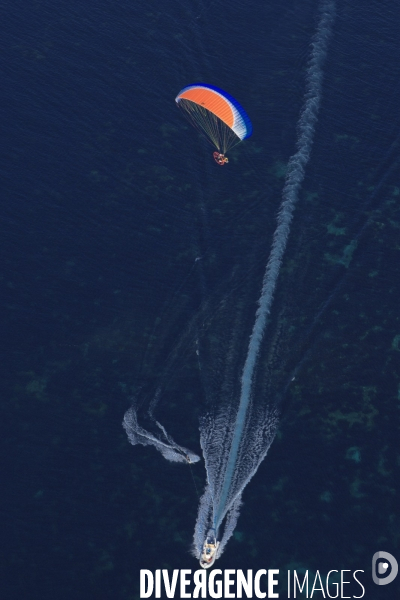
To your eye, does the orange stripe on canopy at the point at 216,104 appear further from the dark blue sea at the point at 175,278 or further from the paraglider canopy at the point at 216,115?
the dark blue sea at the point at 175,278

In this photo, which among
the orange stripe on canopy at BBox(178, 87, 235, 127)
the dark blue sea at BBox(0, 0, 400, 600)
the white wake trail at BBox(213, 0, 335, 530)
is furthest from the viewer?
the orange stripe on canopy at BBox(178, 87, 235, 127)

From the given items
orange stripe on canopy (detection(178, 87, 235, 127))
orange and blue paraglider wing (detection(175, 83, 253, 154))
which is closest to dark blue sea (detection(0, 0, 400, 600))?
orange and blue paraglider wing (detection(175, 83, 253, 154))

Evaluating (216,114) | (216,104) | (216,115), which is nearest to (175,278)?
(216,115)

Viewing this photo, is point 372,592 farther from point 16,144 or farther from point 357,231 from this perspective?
point 16,144

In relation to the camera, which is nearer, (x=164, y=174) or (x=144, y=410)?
(x=144, y=410)

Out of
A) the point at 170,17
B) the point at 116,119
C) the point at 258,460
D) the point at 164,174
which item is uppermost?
the point at 170,17

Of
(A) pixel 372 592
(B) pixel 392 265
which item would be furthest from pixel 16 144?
(A) pixel 372 592

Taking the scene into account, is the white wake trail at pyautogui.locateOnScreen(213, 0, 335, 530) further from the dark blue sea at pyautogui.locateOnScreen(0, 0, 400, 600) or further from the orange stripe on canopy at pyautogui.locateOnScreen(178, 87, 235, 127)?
the orange stripe on canopy at pyautogui.locateOnScreen(178, 87, 235, 127)

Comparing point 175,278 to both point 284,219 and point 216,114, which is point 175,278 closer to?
point 284,219

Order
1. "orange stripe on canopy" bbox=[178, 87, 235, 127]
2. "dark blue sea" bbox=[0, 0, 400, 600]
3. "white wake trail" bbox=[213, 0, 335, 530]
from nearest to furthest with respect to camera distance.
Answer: "dark blue sea" bbox=[0, 0, 400, 600]
"white wake trail" bbox=[213, 0, 335, 530]
"orange stripe on canopy" bbox=[178, 87, 235, 127]
